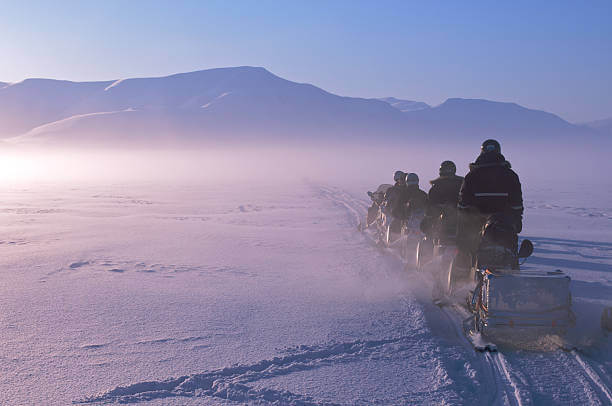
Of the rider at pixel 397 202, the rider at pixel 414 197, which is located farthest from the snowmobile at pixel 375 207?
the rider at pixel 414 197

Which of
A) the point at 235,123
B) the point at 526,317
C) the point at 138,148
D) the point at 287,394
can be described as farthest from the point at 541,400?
the point at 235,123

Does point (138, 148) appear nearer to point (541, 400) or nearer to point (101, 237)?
point (101, 237)

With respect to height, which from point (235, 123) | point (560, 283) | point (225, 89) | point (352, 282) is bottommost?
point (352, 282)

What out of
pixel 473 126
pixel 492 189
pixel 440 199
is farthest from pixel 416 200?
pixel 473 126

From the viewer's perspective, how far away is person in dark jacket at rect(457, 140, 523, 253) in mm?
5348

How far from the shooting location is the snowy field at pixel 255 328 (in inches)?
164

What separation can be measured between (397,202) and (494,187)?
4001 mm

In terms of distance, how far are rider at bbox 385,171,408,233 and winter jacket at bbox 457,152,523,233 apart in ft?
12.0

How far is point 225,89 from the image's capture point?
196m

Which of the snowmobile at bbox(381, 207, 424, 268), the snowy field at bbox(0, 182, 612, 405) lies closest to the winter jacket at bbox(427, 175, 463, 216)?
the snowmobile at bbox(381, 207, 424, 268)

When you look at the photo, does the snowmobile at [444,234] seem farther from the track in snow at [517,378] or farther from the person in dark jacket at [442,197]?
the track in snow at [517,378]

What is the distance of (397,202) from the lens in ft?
30.7

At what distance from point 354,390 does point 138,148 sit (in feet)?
419

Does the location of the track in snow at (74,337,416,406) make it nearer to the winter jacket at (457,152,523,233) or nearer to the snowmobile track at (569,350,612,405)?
the snowmobile track at (569,350,612,405)
